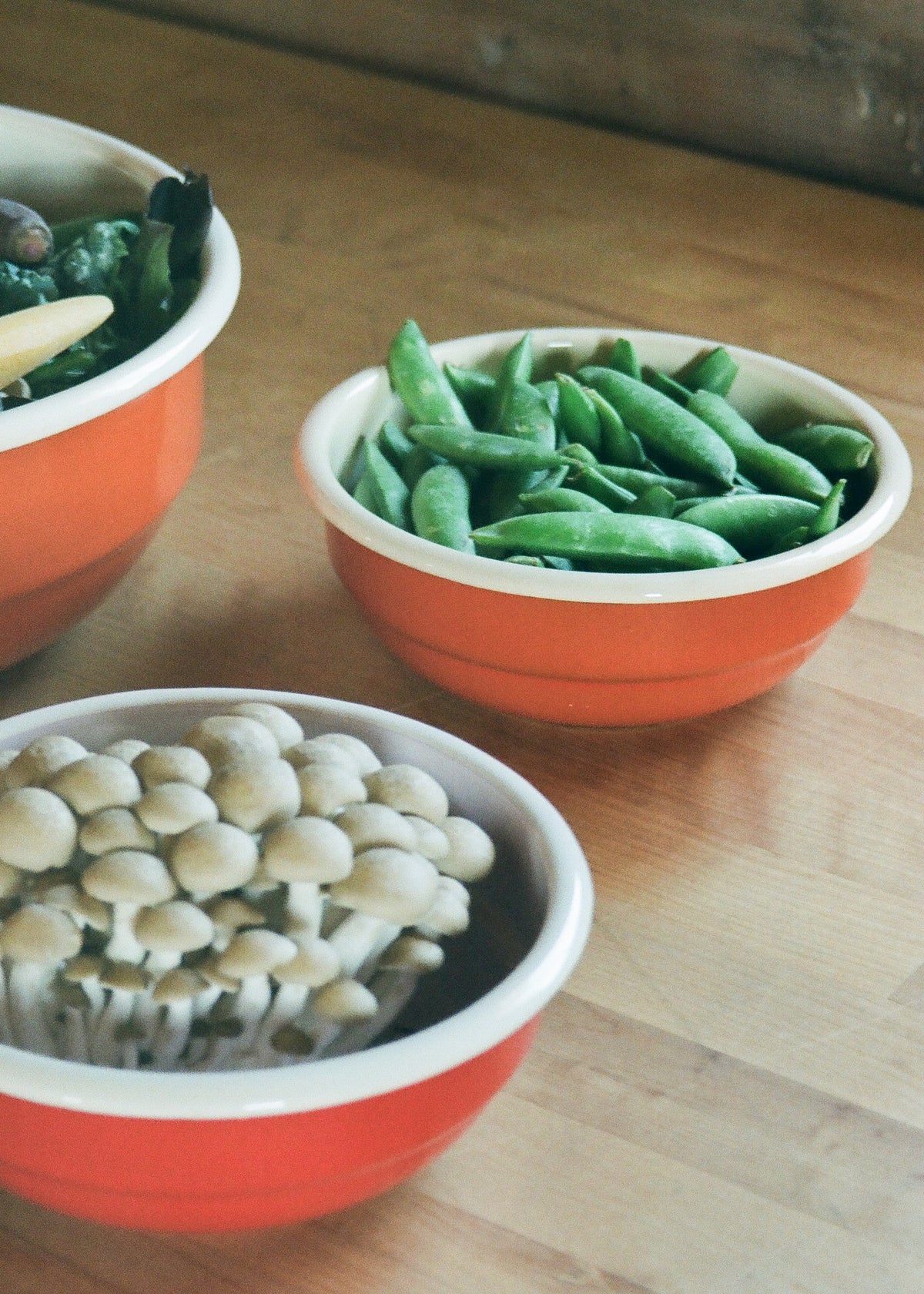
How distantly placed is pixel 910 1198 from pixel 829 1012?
0.09 m

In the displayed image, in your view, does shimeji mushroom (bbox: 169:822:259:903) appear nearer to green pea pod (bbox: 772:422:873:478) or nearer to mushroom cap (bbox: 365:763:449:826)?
mushroom cap (bbox: 365:763:449:826)

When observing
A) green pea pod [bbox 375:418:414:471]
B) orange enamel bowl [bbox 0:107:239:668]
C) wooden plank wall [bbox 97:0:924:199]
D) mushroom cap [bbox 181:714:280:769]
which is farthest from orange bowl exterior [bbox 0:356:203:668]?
wooden plank wall [bbox 97:0:924:199]

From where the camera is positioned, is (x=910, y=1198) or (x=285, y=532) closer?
(x=910, y=1198)

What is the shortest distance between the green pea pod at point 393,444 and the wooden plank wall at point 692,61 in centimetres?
78

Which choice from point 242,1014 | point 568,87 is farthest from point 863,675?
point 568,87

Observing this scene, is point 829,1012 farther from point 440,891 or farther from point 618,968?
point 440,891

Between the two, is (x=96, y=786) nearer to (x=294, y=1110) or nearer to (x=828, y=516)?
(x=294, y=1110)

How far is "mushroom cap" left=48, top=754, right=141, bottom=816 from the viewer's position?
1.61 ft

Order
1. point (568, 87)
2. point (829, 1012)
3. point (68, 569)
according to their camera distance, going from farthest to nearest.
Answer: point (568, 87), point (68, 569), point (829, 1012)

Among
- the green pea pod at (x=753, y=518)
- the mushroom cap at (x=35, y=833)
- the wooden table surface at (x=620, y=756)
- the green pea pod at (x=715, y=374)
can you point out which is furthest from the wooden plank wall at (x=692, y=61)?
the mushroom cap at (x=35, y=833)

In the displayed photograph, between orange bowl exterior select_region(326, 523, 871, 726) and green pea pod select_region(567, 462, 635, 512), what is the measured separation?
0.32 ft

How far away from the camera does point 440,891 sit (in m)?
0.53

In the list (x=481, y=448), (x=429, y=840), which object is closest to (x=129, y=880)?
(x=429, y=840)

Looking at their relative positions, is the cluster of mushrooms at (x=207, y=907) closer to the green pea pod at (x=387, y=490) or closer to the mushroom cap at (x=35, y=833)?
the mushroom cap at (x=35, y=833)
